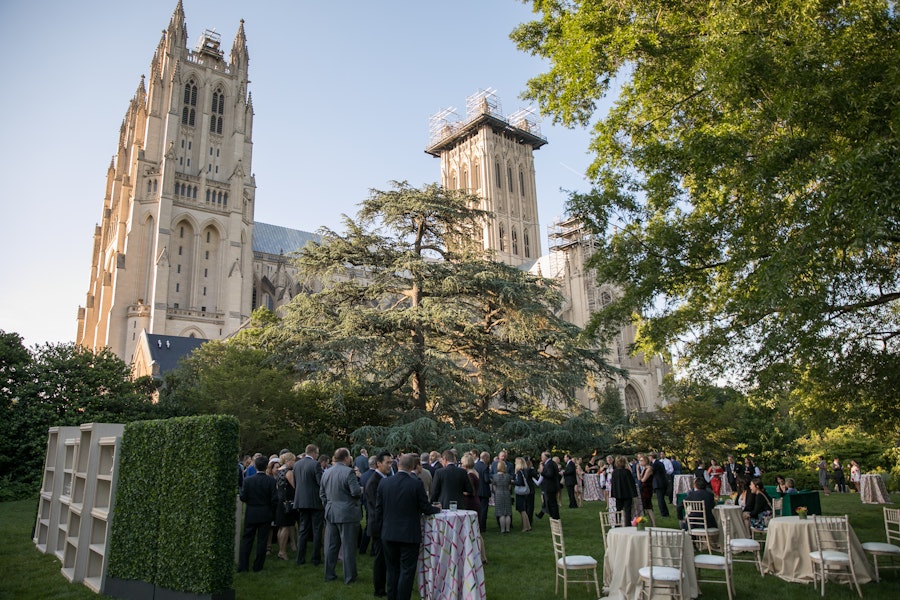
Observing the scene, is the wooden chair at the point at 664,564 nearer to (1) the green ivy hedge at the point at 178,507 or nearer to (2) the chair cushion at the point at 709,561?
(2) the chair cushion at the point at 709,561

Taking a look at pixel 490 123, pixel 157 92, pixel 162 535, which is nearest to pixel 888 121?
pixel 162 535

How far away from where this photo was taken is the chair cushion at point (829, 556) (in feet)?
23.0

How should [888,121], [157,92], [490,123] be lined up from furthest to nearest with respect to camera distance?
[490,123], [157,92], [888,121]

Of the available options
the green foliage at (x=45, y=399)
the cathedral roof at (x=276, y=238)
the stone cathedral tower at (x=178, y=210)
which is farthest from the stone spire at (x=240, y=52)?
the green foliage at (x=45, y=399)

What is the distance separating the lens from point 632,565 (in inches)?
268

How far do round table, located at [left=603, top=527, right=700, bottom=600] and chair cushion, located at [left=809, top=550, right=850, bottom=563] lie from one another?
1450 mm

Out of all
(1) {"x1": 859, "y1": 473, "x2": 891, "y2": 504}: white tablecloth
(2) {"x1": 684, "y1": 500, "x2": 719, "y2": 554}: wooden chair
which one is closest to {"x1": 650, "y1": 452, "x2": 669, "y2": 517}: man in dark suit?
(2) {"x1": 684, "y1": 500, "x2": 719, "y2": 554}: wooden chair

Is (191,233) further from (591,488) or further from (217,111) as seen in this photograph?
(591,488)

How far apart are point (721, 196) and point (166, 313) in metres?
55.0

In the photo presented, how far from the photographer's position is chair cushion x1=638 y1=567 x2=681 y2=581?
20.6 ft

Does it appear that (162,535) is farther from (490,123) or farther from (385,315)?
(490,123)

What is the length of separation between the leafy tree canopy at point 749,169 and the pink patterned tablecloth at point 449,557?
4.57 meters

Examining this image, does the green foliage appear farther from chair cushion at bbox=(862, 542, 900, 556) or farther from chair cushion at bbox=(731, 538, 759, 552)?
chair cushion at bbox=(862, 542, 900, 556)

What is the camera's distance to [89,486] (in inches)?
316
